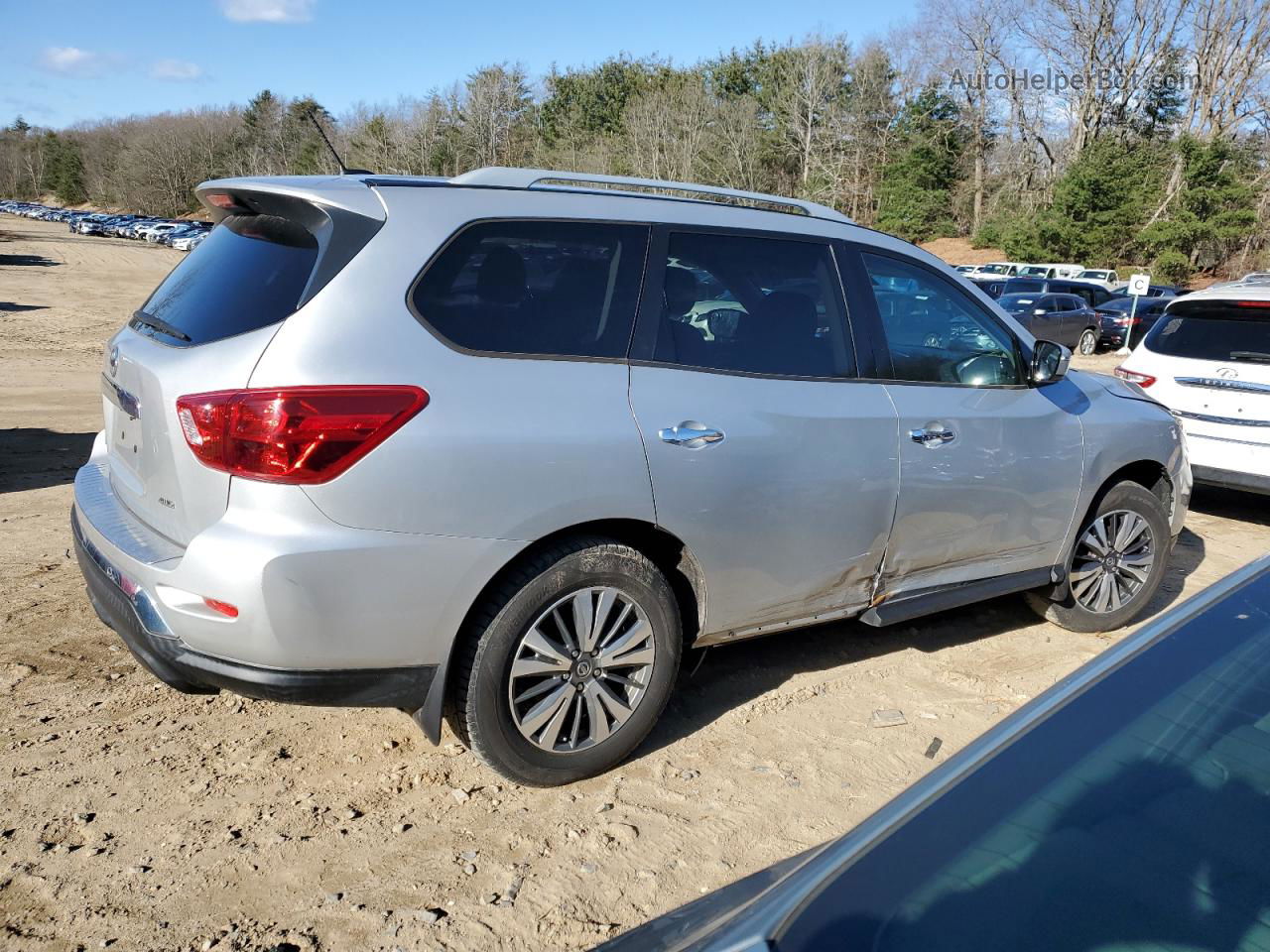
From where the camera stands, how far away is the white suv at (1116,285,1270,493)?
22.4 feet

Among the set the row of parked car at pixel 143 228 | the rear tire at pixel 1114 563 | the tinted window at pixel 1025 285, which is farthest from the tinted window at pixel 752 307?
the row of parked car at pixel 143 228

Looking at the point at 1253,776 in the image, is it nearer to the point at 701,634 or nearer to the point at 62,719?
the point at 701,634

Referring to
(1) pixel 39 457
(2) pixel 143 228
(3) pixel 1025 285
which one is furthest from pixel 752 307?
(2) pixel 143 228

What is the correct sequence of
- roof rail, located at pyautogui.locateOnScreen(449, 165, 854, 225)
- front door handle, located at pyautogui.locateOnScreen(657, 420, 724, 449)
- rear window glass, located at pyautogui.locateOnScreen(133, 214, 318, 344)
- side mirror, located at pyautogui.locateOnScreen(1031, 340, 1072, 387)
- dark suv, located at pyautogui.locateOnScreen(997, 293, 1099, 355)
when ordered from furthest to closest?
dark suv, located at pyautogui.locateOnScreen(997, 293, 1099, 355) < side mirror, located at pyautogui.locateOnScreen(1031, 340, 1072, 387) < roof rail, located at pyautogui.locateOnScreen(449, 165, 854, 225) < front door handle, located at pyautogui.locateOnScreen(657, 420, 724, 449) < rear window glass, located at pyautogui.locateOnScreen(133, 214, 318, 344)

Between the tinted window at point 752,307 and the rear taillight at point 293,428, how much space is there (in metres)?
1.02

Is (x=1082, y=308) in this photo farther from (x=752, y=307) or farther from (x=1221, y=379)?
(x=752, y=307)

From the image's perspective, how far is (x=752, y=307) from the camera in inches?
146

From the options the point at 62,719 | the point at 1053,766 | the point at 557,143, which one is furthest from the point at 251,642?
the point at 557,143

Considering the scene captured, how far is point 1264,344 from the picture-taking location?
6.93 meters

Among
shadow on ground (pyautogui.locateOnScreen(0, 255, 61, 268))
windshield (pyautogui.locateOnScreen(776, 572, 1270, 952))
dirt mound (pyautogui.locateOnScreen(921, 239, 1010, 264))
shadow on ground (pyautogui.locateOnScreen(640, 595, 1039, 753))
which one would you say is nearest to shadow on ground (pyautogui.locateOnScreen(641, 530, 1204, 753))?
shadow on ground (pyautogui.locateOnScreen(640, 595, 1039, 753))

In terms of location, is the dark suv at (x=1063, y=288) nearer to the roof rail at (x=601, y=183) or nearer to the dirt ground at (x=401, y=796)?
the dirt ground at (x=401, y=796)

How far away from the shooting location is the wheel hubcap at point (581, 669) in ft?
10.3

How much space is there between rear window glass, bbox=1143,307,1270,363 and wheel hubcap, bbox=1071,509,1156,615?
2743 mm

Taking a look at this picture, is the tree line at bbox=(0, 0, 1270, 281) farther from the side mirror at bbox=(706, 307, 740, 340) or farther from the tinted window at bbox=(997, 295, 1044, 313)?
the side mirror at bbox=(706, 307, 740, 340)
